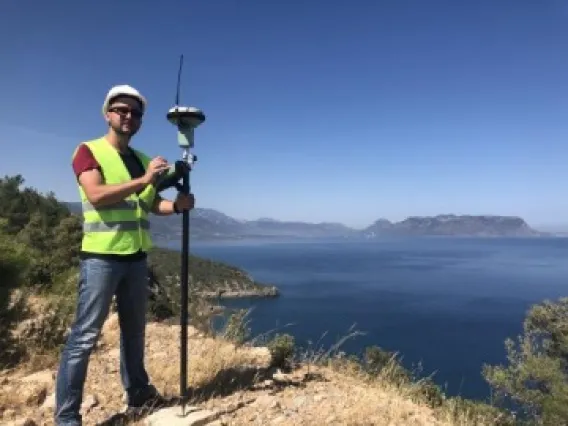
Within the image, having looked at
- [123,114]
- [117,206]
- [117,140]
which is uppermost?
[123,114]

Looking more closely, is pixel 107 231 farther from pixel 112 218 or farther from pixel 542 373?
pixel 542 373

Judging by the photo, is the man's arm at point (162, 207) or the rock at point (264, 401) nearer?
the man's arm at point (162, 207)

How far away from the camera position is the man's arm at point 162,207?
3096 mm

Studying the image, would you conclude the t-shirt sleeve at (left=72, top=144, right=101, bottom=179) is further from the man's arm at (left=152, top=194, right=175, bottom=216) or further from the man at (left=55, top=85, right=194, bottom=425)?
the man's arm at (left=152, top=194, right=175, bottom=216)

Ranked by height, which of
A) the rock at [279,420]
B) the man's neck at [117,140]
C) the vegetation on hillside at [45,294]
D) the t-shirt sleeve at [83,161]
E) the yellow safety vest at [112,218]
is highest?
the man's neck at [117,140]

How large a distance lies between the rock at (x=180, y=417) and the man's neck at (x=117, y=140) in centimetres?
162

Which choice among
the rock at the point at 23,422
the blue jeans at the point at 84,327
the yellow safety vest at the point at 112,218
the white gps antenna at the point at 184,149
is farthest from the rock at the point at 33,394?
the yellow safety vest at the point at 112,218

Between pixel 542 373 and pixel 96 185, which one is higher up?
pixel 96 185

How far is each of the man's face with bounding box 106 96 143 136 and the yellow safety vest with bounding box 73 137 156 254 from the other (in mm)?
117

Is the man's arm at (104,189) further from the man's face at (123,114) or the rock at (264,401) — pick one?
the rock at (264,401)

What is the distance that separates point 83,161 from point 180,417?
5.26 ft

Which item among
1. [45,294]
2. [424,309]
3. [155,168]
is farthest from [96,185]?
[424,309]

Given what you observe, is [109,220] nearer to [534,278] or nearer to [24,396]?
[24,396]

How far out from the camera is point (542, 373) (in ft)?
71.4
